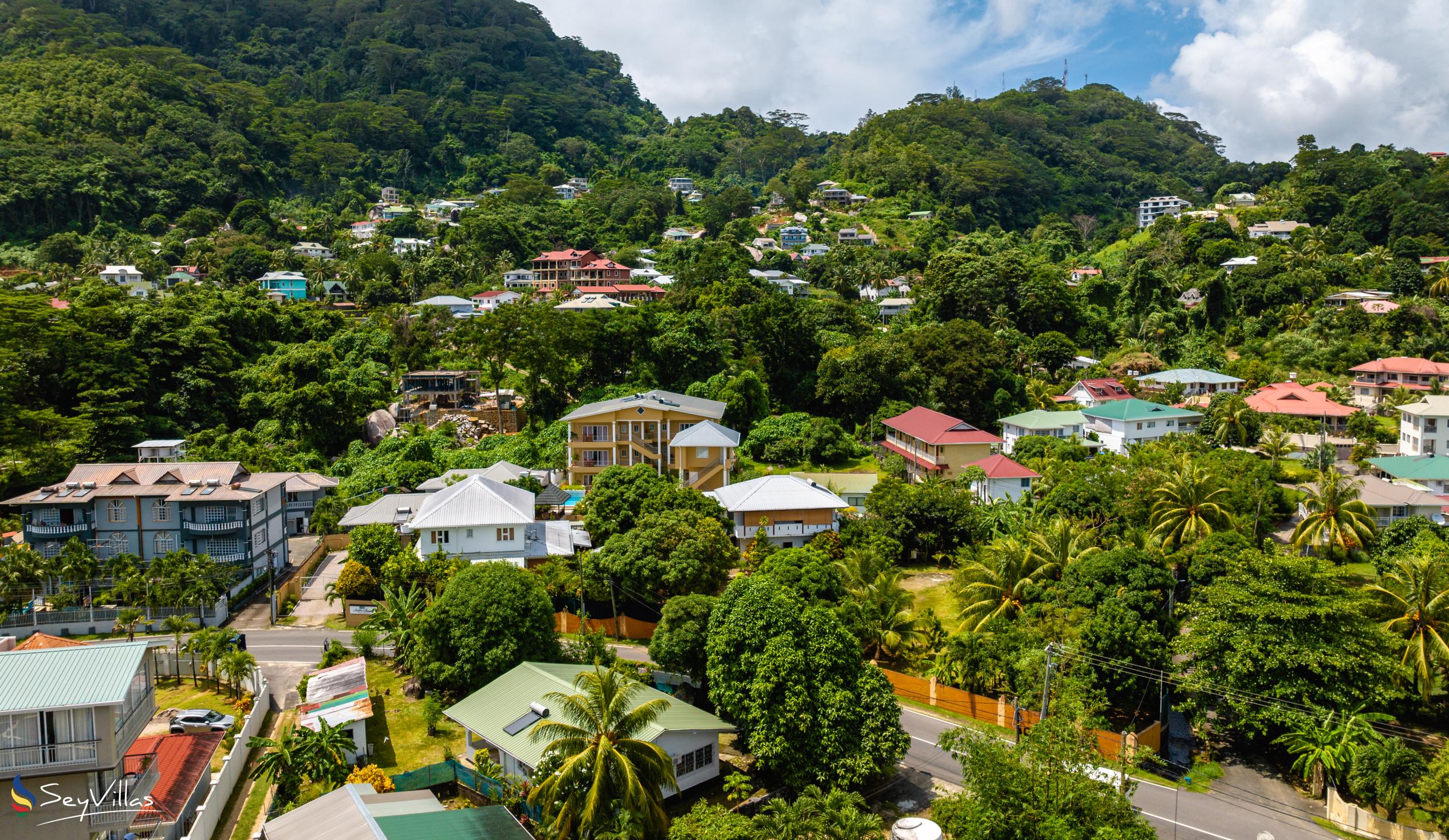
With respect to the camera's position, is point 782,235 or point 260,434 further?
point 782,235

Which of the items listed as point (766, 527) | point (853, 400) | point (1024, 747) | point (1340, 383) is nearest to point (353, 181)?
point (853, 400)

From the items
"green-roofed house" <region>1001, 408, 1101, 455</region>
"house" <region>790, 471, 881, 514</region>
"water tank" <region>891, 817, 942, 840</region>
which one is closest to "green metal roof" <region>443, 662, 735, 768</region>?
"water tank" <region>891, 817, 942, 840</region>

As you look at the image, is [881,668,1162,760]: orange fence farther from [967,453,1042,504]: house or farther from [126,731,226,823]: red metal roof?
[126,731,226,823]: red metal roof

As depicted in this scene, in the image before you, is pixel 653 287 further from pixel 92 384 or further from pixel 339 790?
pixel 339 790

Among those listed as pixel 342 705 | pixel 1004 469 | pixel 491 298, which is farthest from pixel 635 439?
pixel 491 298

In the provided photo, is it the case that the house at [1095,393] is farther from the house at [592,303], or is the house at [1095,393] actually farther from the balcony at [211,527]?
the balcony at [211,527]

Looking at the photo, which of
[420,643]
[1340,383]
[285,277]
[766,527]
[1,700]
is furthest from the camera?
[285,277]

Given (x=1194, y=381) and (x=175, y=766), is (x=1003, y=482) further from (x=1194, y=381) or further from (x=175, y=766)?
(x=175, y=766)
